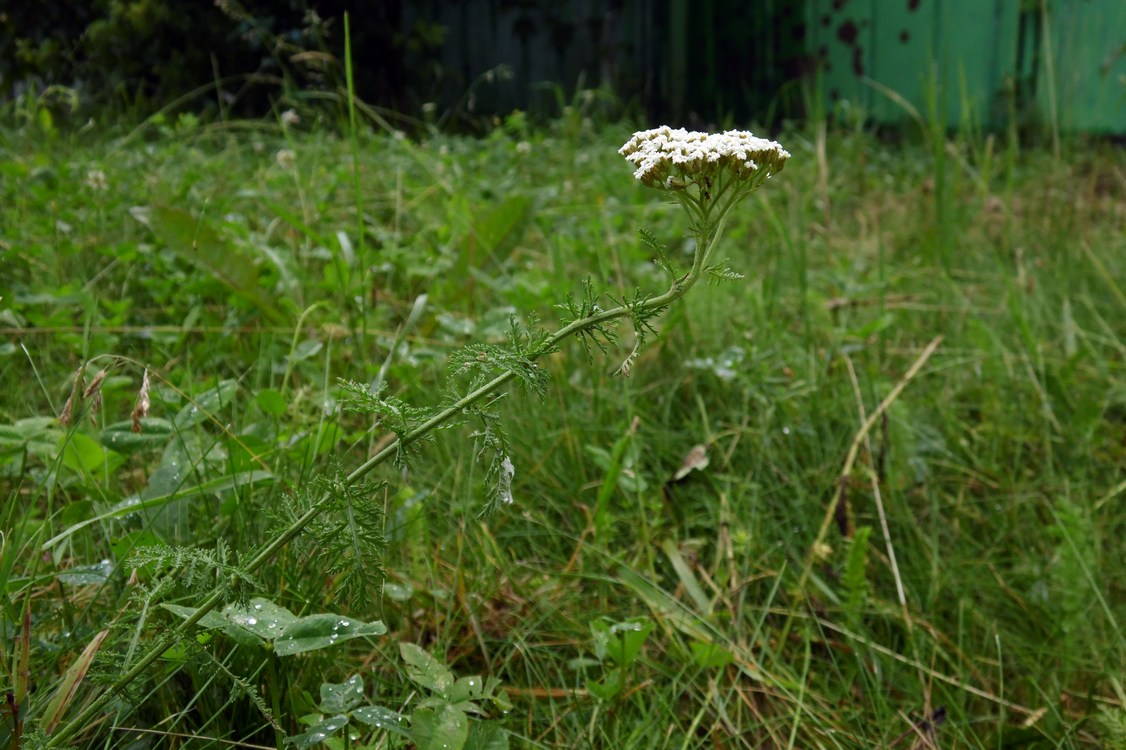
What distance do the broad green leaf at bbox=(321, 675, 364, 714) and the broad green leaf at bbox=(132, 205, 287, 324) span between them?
3.83 ft

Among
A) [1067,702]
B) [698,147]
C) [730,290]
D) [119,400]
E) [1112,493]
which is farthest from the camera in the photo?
[730,290]

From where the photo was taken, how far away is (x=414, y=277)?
7.64 ft

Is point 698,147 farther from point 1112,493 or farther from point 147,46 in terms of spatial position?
point 147,46

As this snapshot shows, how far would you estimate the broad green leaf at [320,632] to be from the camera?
85 centimetres

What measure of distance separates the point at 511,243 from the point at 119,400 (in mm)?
1030

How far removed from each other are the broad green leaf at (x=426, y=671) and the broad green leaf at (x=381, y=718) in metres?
0.05

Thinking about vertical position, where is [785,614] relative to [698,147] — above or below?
below

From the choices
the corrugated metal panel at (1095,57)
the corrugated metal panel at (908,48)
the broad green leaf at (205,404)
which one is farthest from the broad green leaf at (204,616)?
the corrugated metal panel at (908,48)

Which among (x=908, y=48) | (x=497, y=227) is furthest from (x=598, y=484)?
(x=908, y=48)

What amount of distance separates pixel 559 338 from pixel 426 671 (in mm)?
432

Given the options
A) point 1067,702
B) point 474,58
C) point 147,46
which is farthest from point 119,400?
point 474,58

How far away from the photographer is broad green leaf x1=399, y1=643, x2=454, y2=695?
0.95m

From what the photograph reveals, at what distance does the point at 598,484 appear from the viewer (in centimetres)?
150

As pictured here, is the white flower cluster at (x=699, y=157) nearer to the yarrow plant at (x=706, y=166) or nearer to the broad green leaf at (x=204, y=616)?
the yarrow plant at (x=706, y=166)
